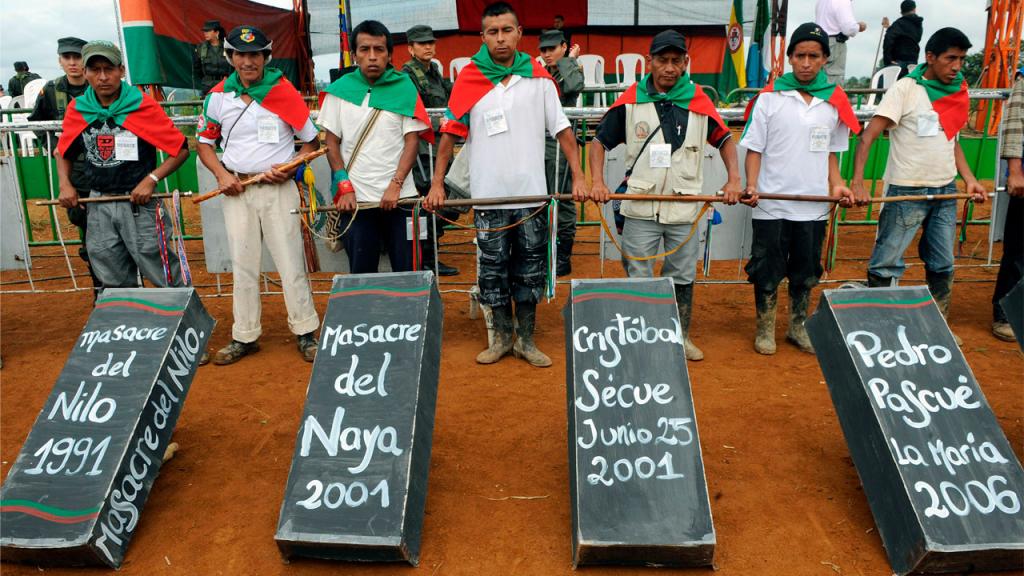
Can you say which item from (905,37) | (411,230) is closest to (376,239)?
(411,230)

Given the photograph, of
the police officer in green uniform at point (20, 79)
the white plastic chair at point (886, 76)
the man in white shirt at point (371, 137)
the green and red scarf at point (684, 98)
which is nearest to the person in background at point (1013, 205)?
the green and red scarf at point (684, 98)

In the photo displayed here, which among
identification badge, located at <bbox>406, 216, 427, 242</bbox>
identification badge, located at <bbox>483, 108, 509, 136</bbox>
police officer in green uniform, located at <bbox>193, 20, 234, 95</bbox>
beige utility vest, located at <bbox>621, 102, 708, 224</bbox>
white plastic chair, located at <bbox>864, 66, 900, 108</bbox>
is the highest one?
police officer in green uniform, located at <bbox>193, 20, 234, 95</bbox>

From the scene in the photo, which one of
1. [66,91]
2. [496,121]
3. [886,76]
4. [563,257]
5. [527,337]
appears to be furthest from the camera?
[886,76]

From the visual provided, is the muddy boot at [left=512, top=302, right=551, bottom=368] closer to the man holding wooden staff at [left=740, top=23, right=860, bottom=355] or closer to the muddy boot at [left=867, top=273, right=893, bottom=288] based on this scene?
the man holding wooden staff at [left=740, top=23, right=860, bottom=355]

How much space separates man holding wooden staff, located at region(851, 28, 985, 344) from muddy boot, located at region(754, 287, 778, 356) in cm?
73

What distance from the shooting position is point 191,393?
431 centimetres

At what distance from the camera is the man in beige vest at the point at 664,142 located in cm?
419

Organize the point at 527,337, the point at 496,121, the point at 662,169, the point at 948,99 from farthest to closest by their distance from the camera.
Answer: the point at 527,337 → the point at 948,99 → the point at 662,169 → the point at 496,121

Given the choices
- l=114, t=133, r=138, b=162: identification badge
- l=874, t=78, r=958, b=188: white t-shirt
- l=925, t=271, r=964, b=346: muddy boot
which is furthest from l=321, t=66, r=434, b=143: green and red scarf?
l=925, t=271, r=964, b=346: muddy boot

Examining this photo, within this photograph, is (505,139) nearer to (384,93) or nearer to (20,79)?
(384,93)

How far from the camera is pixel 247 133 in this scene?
4402 millimetres

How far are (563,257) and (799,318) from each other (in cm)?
226

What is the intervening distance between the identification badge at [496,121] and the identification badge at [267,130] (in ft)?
4.36

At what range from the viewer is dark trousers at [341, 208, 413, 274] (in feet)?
14.6
